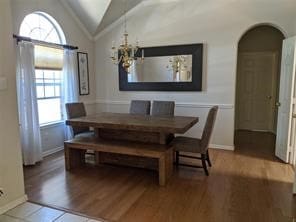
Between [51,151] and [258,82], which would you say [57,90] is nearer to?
[51,151]

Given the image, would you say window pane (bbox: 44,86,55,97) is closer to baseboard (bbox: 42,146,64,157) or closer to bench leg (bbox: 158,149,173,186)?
baseboard (bbox: 42,146,64,157)

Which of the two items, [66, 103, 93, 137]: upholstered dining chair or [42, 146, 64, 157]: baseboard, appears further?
[42, 146, 64, 157]: baseboard

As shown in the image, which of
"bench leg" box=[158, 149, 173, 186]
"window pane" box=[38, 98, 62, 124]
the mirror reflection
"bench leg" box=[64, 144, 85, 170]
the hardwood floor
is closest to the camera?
the hardwood floor

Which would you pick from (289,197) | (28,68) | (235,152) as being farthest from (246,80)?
(28,68)

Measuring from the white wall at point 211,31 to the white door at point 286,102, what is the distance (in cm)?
55

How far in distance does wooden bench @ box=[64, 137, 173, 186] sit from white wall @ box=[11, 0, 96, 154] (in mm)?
984

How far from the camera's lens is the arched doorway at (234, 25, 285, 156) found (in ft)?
19.6

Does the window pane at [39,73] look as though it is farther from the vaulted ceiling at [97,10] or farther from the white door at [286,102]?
the white door at [286,102]

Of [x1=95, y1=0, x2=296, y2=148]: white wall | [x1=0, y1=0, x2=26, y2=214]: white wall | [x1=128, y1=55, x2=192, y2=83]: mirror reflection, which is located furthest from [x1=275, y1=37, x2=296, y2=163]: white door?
[x1=0, y1=0, x2=26, y2=214]: white wall

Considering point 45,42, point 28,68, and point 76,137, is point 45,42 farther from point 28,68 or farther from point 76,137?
point 76,137

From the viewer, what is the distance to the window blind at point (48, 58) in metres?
4.21

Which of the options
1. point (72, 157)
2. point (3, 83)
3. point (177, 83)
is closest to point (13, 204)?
point (72, 157)

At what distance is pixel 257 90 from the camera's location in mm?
6305

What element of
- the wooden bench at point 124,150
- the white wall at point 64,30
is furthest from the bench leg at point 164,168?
the white wall at point 64,30
